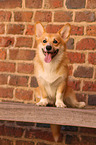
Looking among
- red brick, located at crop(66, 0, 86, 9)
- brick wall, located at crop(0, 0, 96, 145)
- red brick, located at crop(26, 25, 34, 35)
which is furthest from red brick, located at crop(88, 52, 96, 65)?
red brick, located at crop(26, 25, 34, 35)

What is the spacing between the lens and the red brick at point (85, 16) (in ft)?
4.59

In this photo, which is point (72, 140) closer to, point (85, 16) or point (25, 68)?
point (25, 68)

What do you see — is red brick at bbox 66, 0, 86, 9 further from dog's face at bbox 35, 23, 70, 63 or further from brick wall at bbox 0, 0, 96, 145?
dog's face at bbox 35, 23, 70, 63

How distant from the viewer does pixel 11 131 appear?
4.96 feet

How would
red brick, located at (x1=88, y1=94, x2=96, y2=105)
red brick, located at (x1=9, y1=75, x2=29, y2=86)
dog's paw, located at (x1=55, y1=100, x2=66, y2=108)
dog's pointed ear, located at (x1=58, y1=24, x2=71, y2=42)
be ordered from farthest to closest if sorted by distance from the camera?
red brick, located at (x1=9, y1=75, x2=29, y2=86), red brick, located at (x1=88, y1=94, x2=96, y2=105), dog's pointed ear, located at (x1=58, y1=24, x2=71, y2=42), dog's paw, located at (x1=55, y1=100, x2=66, y2=108)

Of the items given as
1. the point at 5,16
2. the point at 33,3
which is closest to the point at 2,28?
the point at 5,16

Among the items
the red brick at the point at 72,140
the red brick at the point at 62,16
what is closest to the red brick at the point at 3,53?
the red brick at the point at 62,16

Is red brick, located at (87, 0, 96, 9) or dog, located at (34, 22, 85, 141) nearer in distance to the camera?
dog, located at (34, 22, 85, 141)

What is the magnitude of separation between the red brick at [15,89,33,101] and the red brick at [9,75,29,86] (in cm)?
5

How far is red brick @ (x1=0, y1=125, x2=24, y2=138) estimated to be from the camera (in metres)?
1.50

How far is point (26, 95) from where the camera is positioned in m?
1.47

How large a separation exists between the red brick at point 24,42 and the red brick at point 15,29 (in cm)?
6

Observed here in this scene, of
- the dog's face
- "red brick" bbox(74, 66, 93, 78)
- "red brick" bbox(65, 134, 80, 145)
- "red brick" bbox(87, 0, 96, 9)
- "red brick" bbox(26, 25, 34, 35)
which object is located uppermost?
"red brick" bbox(87, 0, 96, 9)

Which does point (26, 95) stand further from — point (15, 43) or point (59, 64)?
point (59, 64)
